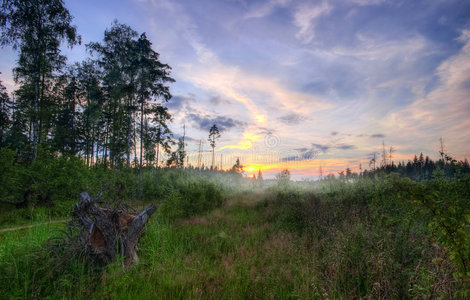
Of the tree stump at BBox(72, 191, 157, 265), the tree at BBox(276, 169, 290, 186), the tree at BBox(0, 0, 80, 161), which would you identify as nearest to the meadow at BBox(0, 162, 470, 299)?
the tree stump at BBox(72, 191, 157, 265)

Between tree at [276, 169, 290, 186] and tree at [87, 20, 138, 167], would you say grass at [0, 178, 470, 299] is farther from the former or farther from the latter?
tree at [87, 20, 138, 167]

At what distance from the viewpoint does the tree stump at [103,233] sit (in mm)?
4105

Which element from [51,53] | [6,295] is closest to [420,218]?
[6,295]

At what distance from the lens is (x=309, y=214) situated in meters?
7.91

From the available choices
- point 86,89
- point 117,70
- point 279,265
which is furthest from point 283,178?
point 86,89

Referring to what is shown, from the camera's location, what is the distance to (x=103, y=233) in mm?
4211

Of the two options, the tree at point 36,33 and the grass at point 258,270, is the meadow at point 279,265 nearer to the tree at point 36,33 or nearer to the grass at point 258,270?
the grass at point 258,270

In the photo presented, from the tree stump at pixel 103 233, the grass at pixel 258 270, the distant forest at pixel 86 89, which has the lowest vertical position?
the grass at pixel 258 270

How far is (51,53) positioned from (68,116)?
62.0 feet

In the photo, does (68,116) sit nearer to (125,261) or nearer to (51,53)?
(51,53)

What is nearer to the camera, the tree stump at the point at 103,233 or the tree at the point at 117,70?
the tree stump at the point at 103,233

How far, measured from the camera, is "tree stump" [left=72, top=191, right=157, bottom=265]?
411cm

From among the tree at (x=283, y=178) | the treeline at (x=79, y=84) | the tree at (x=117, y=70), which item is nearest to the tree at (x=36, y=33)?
the treeline at (x=79, y=84)

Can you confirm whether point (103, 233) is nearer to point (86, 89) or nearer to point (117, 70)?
point (117, 70)
